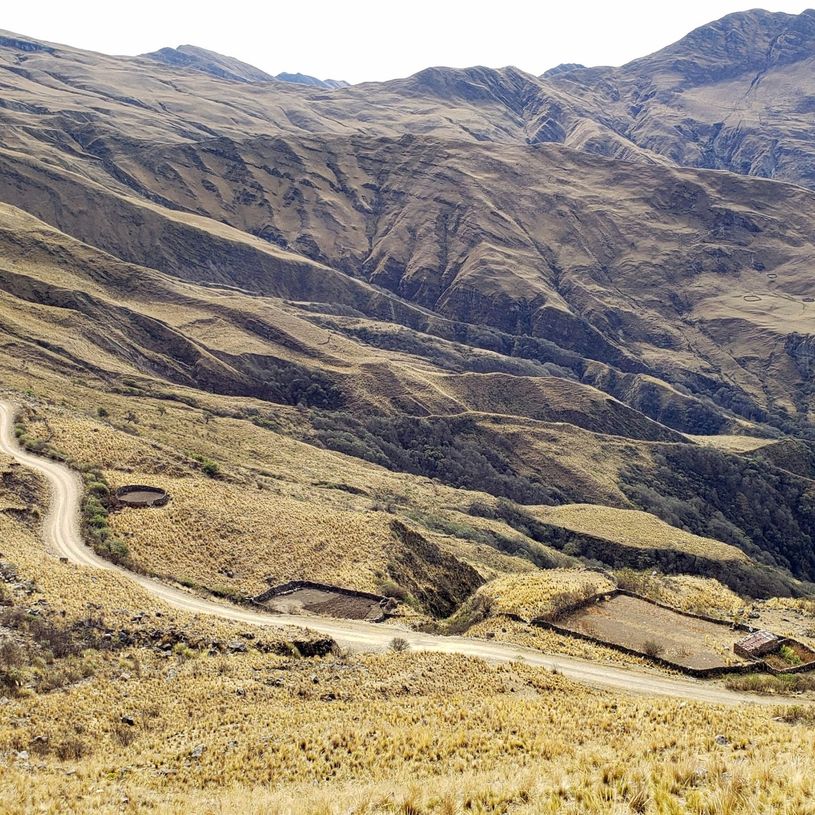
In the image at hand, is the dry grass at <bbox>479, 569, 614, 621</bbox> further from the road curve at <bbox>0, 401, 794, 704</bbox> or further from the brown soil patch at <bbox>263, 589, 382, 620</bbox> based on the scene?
the brown soil patch at <bbox>263, 589, 382, 620</bbox>

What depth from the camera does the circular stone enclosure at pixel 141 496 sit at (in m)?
49.9

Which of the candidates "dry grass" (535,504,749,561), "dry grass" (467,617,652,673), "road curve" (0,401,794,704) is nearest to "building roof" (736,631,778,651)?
"road curve" (0,401,794,704)

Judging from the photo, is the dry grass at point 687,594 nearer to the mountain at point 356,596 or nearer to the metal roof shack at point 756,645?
the mountain at point 356,596

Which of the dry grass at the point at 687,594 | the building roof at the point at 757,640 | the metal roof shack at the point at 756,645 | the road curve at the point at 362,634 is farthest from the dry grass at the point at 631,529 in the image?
the road curve at the point at 362,634

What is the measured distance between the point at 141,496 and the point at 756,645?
3922 centimetres

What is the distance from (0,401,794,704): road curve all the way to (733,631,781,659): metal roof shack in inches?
172

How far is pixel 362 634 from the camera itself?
3497cm

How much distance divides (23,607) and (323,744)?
1631 centimetres

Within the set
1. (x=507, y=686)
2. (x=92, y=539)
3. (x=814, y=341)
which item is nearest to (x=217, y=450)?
(x=92, y=539)

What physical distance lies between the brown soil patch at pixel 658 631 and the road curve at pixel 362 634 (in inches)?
124

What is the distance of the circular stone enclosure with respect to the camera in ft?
164

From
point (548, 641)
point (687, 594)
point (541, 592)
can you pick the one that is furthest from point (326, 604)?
point (687, 594)

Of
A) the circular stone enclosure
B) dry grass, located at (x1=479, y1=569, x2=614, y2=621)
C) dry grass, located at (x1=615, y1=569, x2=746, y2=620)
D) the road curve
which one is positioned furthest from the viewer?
the circular stone enclosure

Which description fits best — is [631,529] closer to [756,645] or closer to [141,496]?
[756,645]
